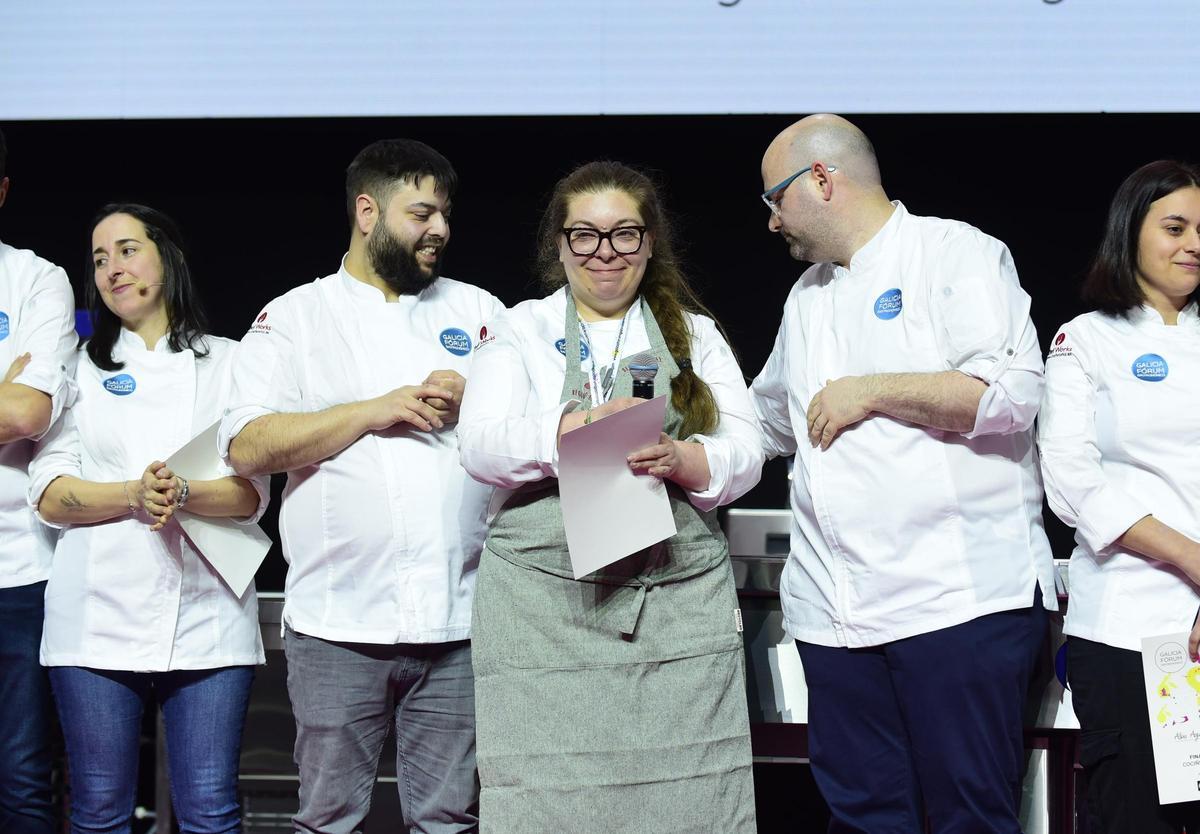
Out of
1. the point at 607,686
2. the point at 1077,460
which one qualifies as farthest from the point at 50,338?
the point at 1077,460

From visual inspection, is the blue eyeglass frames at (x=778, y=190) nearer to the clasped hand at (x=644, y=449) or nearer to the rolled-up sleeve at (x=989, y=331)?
the rolled-up sleeve at (x=989, y=331)

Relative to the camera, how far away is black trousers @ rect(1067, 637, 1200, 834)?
6.66 ft

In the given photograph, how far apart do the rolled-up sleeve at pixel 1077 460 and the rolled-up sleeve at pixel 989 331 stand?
0.11m

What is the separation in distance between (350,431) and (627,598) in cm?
60

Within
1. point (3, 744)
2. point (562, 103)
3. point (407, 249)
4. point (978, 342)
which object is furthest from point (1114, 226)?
point (3, 744)

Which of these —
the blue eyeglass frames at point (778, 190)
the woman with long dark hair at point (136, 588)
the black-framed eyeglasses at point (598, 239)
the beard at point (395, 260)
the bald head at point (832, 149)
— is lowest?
the woman with long dark hair at point (136, 588)

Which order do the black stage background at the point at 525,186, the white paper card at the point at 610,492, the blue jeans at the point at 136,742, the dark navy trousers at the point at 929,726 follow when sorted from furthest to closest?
the black stage background at the point at 525,186 < the blue jeans at the point at 136,742 < the dark navy trousers at the point at 929,726 < the white paper card at the point at 610,492

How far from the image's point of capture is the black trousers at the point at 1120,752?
2.03 metres

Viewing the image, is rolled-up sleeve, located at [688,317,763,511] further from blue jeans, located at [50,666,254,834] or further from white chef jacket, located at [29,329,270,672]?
blue jeans, located at [50,666,254,834]

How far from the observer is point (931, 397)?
6.56 feet

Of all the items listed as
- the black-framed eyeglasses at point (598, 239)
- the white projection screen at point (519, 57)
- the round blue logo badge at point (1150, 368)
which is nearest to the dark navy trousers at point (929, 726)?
the round blue logo badge at point (1150, 368)

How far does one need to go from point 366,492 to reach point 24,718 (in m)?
0.87

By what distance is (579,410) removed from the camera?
76.6 inches

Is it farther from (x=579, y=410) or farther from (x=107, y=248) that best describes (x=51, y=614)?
(x=579, y=410)
